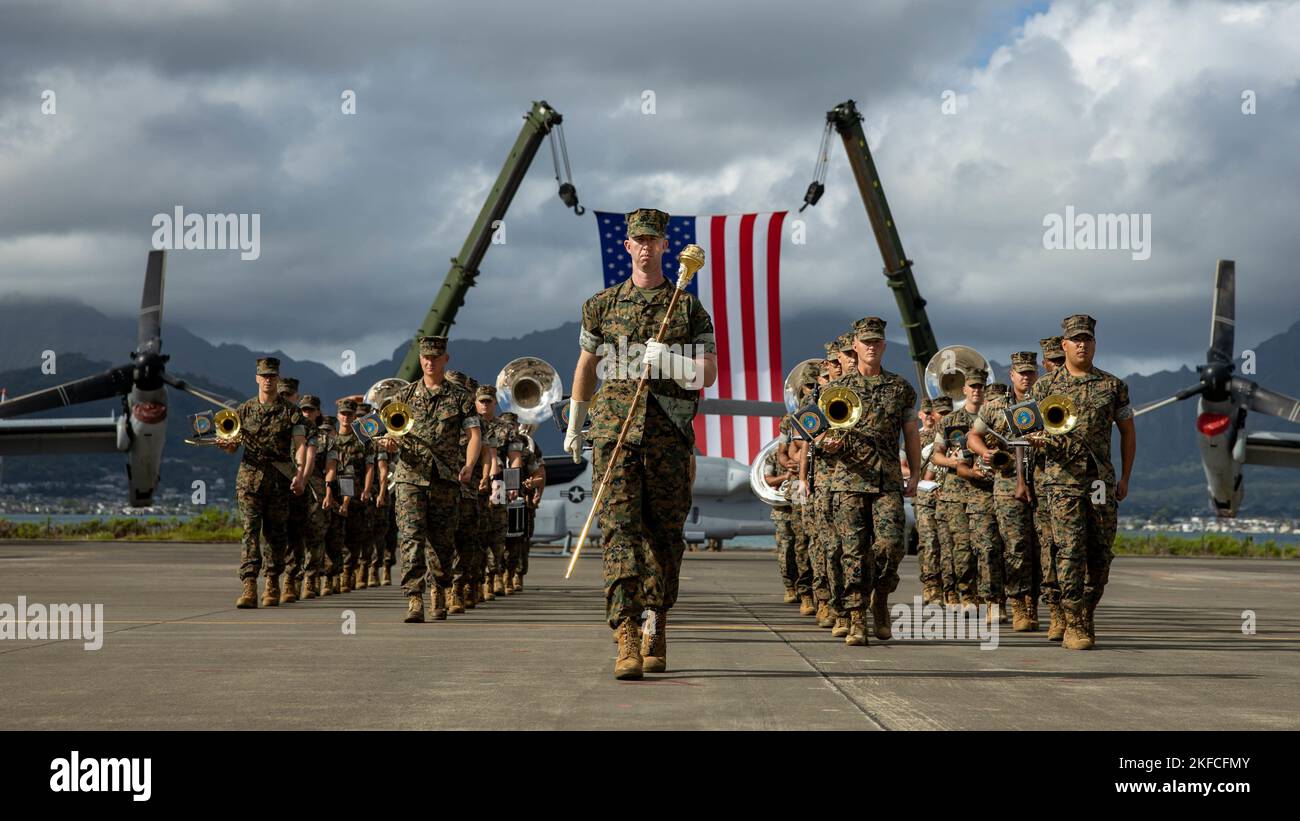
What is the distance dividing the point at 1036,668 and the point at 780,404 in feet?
87.1

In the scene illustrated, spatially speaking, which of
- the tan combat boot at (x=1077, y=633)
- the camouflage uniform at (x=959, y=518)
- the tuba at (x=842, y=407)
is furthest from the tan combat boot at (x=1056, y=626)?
the camouflage uniform at (x=959, y=518)

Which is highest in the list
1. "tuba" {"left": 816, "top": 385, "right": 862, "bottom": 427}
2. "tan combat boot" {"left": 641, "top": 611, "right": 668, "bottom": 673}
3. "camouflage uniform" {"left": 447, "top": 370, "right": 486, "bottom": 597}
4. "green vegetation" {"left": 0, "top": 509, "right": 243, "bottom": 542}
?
"tuba" {"left": 816, "top": 385, "right": 862, "bottom": 427}

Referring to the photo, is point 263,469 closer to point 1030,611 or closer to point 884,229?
point 1030,611

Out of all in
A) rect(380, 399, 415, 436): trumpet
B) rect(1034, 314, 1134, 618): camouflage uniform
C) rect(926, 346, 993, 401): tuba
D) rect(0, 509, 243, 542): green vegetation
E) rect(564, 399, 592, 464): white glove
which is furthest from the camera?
rect(0, 509, 243, 542): green vegetation

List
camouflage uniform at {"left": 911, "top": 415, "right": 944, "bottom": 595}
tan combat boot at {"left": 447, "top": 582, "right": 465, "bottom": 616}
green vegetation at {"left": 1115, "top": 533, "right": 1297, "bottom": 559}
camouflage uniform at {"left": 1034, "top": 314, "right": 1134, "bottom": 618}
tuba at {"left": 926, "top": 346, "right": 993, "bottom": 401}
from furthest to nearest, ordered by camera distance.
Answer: green vegetation at {"left": 1115, "top": 533, "right": 1297, "bottom": 559} → tuba at {"left": 926, "top": 346, "right": 993, "bottom": 401} → camouflage uniform at {"left": 911, "top": 415, "right": 944, "bottom": 595} → tan combat boot at {"left": 447, "top": 582, "right": 465, "bottom": 616} → camouflage uniform at {"left": 1034, "top": 314, "right": 1134, "bottom": 618}

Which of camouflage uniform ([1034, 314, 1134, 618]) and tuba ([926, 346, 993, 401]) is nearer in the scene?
camouflage uniform ([1034, 314, 1134, 618])

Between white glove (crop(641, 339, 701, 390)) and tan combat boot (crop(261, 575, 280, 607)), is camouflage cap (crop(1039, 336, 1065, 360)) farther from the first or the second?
tan combat boot (crop(261, 575, 280, 607))

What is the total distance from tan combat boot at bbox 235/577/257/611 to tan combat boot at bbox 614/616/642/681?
6.97 m

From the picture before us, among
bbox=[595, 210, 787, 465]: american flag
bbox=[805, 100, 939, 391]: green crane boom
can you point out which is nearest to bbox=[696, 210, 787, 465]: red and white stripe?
bbox=[595, 210, 787, 465]: american flag

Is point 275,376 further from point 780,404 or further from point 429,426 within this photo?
point 780,404

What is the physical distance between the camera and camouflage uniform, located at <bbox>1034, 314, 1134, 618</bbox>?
9.93m

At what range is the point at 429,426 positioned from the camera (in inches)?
477

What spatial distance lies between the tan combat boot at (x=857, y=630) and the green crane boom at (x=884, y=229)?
118 feet
